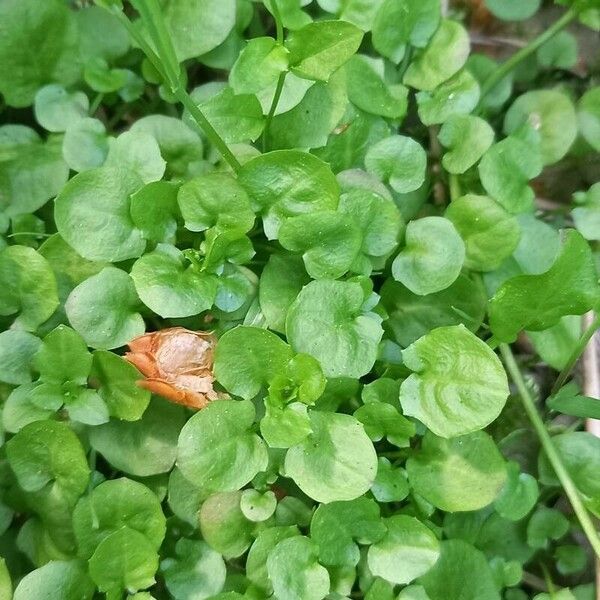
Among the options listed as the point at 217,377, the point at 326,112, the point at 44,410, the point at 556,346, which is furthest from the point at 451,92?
the point at 44,410

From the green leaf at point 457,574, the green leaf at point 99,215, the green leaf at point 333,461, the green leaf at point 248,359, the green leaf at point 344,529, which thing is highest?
the green leaf at point 99,215

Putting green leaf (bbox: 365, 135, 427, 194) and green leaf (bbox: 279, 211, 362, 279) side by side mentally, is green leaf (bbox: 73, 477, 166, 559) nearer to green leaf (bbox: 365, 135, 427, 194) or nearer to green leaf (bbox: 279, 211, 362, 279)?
green leaf (bbox: 279, 211, 362, 279)

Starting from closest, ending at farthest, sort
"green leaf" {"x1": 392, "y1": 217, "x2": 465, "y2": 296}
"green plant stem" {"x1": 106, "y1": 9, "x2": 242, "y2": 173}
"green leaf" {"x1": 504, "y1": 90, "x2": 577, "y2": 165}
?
1. "green plant stem" {"x1": 106, "y1": 9, "x2": 242, "y2": 173}
2. "green leaf" {"x1": 392, "y1": 217, "x2": 465, "y2": 296}
3. "green leaf" {"x1": 504, "y1": 90, "x2": 577, "y2": 165}

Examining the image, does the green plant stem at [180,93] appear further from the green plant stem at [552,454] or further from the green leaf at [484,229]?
the green plant stem at [552,454]

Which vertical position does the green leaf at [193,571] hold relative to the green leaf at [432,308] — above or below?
below

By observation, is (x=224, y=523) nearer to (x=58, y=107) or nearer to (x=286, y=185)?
(x=286, y=185)

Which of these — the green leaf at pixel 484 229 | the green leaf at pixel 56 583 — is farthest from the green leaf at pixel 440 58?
the green leaf at pixel 56 583

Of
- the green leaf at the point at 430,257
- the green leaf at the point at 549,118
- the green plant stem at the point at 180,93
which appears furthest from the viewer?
the green leaf at the point at 549,118

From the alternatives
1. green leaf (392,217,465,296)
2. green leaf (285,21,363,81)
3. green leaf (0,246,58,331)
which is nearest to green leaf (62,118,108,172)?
green leaf (0,246,58,331)
